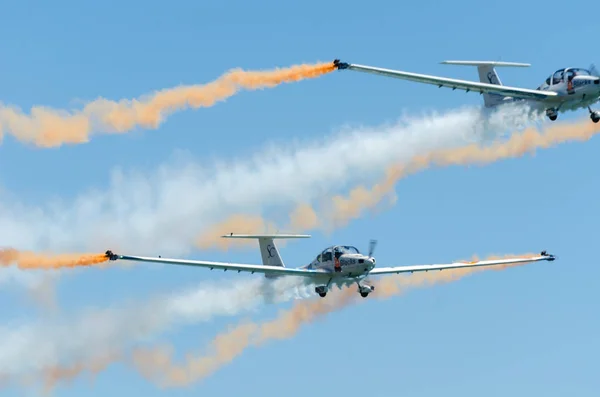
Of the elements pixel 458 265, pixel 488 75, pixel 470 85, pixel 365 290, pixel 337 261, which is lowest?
pixel 365 290

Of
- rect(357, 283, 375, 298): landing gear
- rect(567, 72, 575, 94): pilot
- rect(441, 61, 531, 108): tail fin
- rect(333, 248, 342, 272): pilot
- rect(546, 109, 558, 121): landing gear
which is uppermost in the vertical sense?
rect(441, 61, 531, 108): tail fin

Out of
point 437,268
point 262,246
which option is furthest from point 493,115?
point 262,246

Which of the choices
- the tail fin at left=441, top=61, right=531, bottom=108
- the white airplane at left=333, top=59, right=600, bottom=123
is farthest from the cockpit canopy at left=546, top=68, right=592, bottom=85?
the tail fin at left=441, top=61, right=531, bottom=108

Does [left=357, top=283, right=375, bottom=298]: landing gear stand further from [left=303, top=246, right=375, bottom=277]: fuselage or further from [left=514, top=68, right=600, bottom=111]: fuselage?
[left=514, top=68, right=600, bottom=111]: fuselage

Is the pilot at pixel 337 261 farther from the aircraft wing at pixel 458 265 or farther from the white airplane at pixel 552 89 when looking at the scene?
the white airplane at pixel 552 89

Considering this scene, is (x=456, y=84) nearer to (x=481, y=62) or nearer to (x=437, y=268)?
(x=481, y=62)

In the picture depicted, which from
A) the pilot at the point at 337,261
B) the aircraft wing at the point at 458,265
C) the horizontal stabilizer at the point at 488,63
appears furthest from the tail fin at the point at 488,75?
the pilot at the point at 337,261

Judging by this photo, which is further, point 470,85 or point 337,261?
point 470,85

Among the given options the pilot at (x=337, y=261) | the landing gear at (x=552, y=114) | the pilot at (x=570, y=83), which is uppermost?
the pilot at (x=570, y=83)

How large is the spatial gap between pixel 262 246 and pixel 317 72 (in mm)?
16341

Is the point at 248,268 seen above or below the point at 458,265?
below

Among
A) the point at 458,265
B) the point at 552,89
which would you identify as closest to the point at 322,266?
the point at 458,265

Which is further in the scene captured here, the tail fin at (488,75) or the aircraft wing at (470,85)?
the tail fin at (488,75)

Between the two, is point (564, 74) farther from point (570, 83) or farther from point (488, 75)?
point (488, 75)
